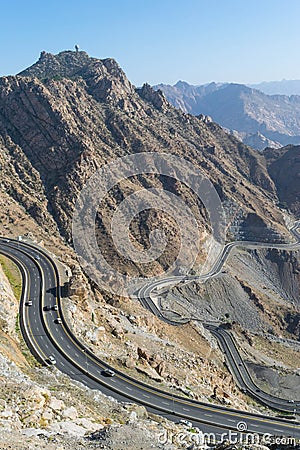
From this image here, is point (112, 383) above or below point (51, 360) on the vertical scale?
below

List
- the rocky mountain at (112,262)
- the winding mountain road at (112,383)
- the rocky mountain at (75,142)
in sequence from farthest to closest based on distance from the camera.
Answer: the rocky mountain at (75,142) < the winding mountain road at (112,383) < the rocky mountain at (112,262)

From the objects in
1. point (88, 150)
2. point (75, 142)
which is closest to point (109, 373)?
point (88, 150)

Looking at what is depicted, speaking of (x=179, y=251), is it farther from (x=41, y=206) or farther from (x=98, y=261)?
(x=41, y=206)

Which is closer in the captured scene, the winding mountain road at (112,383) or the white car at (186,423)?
the white car at (186,423)

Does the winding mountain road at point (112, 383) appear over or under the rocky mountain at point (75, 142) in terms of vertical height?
under

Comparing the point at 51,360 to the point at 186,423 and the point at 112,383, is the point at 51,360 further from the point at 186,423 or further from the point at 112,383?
the point at 186,423

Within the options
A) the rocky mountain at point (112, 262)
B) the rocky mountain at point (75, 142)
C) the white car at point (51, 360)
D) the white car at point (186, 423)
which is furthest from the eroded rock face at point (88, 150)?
the white car at point (186, 423)

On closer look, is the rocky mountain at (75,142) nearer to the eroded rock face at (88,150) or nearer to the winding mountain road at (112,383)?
the eroded rock face at (88,150)

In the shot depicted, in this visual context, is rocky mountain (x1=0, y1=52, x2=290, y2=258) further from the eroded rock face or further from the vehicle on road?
the vehicle on road
